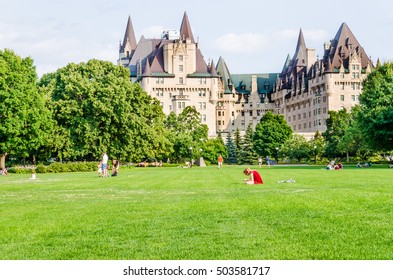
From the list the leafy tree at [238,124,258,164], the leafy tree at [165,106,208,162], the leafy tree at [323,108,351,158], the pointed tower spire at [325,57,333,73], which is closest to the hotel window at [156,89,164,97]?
the leafy tree at [165,106,208,162]

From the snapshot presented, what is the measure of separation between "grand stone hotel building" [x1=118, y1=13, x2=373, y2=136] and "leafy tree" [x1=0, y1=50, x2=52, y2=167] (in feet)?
264

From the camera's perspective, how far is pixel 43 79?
2945 inches

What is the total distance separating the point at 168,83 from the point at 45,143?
80.4 meters

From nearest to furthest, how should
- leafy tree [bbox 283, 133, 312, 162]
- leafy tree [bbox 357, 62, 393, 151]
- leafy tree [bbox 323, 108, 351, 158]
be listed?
leafy tree [bbox 357, 62, 393, 151]
leafy tree [bbox 323, 108, 351, 158]
leafy tree [bbox 283, 133, 312, 162]

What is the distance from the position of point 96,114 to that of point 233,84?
108 metres

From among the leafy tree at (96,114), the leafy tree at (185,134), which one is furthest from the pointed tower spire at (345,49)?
the leafy tree at (96,114)

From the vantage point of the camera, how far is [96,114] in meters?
60.8

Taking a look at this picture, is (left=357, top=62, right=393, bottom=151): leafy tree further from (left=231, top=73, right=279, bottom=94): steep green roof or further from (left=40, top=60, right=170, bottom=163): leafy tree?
(left=231, top=73, right=279, bottom=94): steep green roof

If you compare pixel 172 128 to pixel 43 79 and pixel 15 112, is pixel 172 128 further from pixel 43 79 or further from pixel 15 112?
pixel 15 112

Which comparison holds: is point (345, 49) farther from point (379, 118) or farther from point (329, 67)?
point (379, 118)

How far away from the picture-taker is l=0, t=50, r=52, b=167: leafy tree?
50906mm

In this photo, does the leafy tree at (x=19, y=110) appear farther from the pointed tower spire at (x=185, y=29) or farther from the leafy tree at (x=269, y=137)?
the pointed tower spire at (x=185, y=29)

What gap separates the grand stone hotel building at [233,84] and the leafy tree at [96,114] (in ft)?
229

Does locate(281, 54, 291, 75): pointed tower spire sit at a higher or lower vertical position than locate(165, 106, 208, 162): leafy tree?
higher
